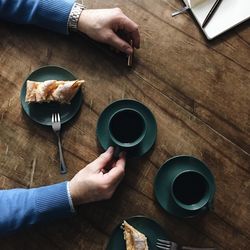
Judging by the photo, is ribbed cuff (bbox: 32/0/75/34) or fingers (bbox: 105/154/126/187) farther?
ribbed cuff (bbox: 32/0/75/34)

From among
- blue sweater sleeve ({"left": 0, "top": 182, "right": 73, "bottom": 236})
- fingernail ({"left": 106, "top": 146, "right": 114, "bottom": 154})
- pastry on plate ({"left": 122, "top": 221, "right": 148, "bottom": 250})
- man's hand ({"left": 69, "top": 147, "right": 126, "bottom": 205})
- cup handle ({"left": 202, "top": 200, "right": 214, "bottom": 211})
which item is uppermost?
cup handle ({"left": 202, "top": 200, "right": 214, "bottom": 211})

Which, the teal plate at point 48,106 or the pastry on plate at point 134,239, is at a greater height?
the teal plate at point 48,106

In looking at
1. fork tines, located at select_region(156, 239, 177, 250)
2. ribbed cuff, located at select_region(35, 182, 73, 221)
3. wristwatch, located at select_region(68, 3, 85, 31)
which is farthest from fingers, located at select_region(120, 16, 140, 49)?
fork tines, located at select_region(156, 239, 177, 250)

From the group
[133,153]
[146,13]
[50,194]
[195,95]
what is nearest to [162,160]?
[133,153]

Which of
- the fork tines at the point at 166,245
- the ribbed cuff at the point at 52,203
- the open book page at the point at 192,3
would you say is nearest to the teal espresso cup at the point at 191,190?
the fork tines at the point at 166,245

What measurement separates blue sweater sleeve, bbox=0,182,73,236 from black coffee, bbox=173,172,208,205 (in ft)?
1.00

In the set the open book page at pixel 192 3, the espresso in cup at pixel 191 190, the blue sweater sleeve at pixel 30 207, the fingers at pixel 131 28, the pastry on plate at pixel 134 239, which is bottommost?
the blue sweater sleeve at pixel 30 207

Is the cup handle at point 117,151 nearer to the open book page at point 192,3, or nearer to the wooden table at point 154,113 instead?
the wooden table at point 154,113

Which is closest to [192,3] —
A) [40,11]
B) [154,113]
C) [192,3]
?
[192,3]

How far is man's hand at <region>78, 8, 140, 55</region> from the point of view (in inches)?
58.1

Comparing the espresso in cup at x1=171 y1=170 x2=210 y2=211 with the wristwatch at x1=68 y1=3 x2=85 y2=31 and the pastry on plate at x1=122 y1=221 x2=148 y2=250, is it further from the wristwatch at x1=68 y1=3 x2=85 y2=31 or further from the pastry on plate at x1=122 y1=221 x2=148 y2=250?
the wristwatch at x1=68 y1=3 x2=85 y2=31

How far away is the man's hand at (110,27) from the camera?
1.48 metres

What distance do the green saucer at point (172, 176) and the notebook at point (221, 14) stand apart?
0.38 metres

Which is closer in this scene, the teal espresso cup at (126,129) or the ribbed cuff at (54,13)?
the teal espresso cup at (126,129)
